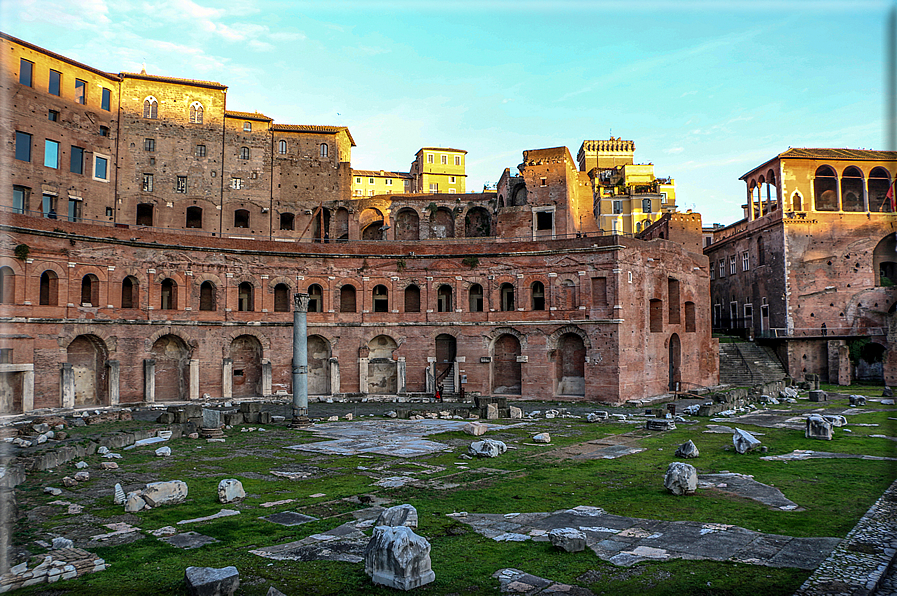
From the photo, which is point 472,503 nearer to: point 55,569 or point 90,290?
point 55,569

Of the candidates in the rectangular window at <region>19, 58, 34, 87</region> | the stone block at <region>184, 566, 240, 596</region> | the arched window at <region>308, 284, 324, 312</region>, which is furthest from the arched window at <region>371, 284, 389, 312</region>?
the stone block at <region>184, 566, 240, 596</region>

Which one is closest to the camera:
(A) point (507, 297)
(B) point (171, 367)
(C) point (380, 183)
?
(B) point (171, 367)

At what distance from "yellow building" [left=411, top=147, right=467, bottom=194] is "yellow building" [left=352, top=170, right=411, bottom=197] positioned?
409 centimetres

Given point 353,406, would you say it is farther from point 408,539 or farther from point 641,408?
point 408,539

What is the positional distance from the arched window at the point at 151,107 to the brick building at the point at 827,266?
44.3m

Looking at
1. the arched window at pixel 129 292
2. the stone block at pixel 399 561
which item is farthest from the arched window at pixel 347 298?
the stone block at pixel 399 561

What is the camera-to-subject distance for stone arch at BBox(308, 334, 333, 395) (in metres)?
37.0

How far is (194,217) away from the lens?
4353 centimetres

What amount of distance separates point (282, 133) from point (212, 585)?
1682 inches

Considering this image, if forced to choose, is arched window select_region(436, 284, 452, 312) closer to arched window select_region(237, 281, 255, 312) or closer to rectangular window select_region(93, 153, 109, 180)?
arched window select_region(237, 281, 255, 312)

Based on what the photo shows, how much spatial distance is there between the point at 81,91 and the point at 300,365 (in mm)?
26864

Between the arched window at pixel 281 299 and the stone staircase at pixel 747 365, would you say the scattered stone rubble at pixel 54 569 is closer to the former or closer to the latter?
the arched window at pixel 281 299

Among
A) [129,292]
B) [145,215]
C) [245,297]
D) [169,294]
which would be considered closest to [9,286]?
[129,292]

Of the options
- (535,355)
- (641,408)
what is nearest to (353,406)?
(535,355)
